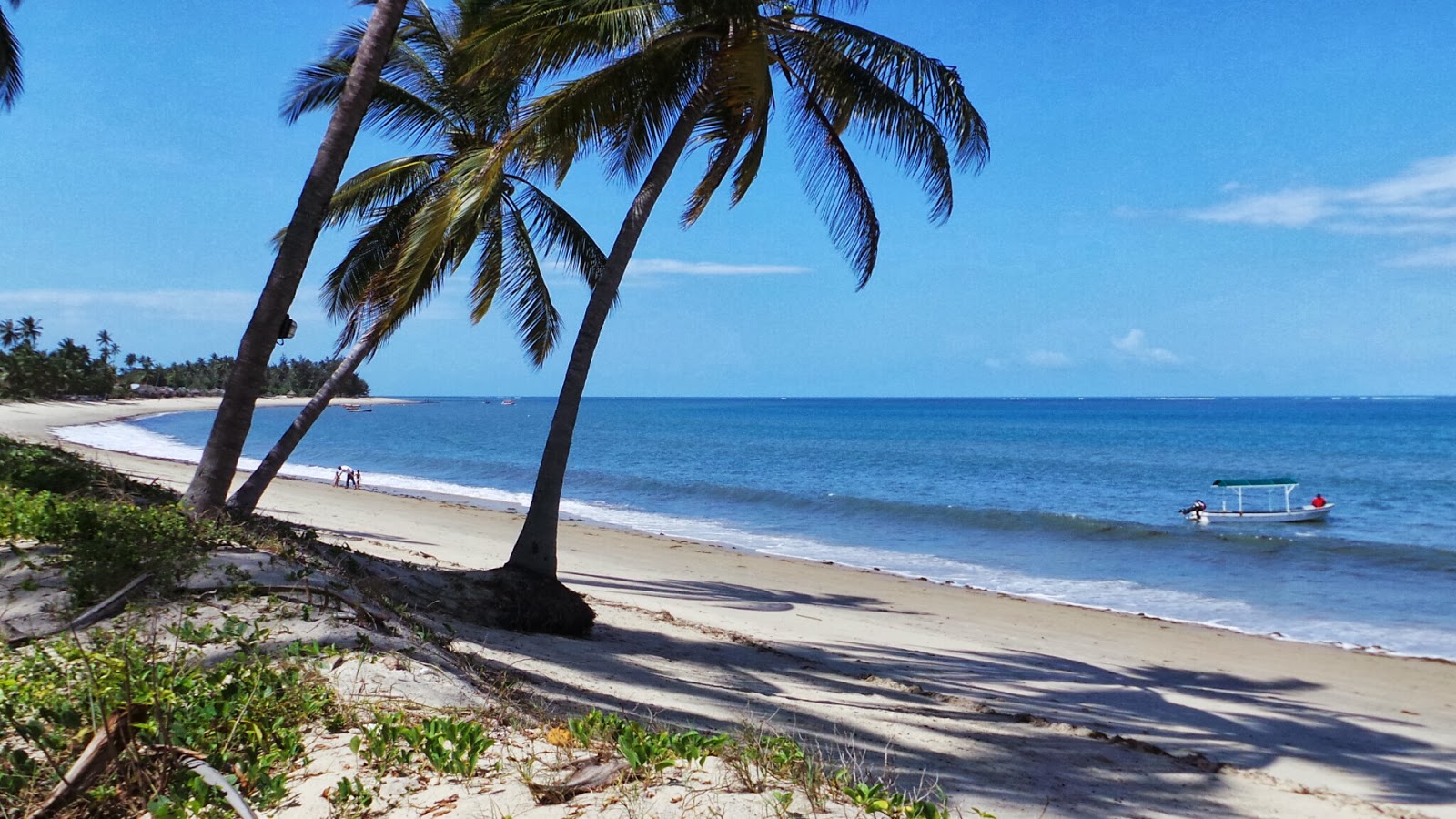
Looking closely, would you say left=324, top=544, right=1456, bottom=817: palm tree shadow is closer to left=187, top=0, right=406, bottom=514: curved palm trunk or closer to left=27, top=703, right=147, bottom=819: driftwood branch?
left=187, top=0, right=406, bottom=514: curved palm trunk

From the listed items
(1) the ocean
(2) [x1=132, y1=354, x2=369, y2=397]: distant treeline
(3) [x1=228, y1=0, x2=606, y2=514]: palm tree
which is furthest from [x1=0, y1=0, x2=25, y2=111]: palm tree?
(2) [x1=132, y1=354, x2=369, y2=397]: distant treeline

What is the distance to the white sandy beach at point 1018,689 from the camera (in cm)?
557

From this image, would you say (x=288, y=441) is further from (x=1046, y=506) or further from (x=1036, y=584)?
(x=1046, y=506)

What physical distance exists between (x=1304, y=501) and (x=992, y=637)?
25235 mm

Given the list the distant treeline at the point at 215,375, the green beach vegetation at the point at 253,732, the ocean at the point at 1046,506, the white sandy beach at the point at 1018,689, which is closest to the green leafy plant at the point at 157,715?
the green beach vegetation at the point at 253,732

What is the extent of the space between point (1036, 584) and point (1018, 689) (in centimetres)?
799

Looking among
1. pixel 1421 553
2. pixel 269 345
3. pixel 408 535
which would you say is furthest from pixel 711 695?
pixel 1421 553

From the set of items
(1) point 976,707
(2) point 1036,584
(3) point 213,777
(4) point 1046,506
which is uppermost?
(3) point 213,777

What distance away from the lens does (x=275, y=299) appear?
700 cm

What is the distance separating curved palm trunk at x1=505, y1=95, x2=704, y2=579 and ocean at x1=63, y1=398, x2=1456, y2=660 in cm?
962

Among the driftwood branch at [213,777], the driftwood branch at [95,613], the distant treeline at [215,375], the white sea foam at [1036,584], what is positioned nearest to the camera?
the driftwood branch at [213,777]

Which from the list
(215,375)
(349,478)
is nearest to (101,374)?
(215,375)

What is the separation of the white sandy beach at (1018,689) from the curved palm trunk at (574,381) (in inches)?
38.2

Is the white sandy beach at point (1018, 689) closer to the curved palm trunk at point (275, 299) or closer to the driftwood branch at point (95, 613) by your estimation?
the driftwood branch at point (95, 613)
